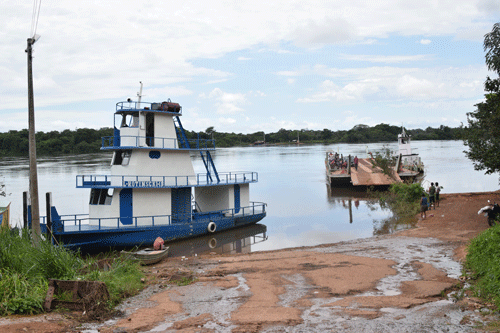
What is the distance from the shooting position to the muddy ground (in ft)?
27.6

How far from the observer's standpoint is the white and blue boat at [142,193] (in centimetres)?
1869

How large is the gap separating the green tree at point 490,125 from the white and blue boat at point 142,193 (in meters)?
12.9

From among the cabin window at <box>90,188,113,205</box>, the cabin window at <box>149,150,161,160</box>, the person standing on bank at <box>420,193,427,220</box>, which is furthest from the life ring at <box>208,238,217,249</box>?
the person standing on bank at <box>420,193,427,220</box>

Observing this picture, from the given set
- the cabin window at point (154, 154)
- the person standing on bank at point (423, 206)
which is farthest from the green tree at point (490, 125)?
the cabin window at point (154, 154)

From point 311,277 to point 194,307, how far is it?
4115mm

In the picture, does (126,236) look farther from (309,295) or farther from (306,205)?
(306,205)

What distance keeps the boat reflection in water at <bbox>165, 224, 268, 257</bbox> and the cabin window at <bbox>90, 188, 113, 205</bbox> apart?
342cm

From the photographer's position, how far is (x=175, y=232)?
67.2 ft

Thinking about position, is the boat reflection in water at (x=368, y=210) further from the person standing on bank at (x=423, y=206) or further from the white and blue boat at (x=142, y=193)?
the white and blue boat at (x=142, y=193)

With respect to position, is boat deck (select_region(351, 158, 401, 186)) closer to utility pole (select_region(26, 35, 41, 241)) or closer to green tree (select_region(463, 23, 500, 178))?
green tree (select_region(463, 23, 500, 178))

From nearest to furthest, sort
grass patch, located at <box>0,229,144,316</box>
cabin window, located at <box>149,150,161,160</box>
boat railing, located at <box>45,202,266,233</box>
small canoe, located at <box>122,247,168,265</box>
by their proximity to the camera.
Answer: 1. grass patch, located at <box>0,229,144,316</box>
2. small canoe, located at <box>122,247,168,265</box>
3. boat railing, located at <box>45,202,266,233</box>
4. cabin window, located at <box>149,150,161,160</box>

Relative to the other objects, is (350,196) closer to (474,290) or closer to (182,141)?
(182,141)

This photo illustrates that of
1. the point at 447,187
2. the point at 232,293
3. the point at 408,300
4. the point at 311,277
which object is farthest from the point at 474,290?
the point at 447,187

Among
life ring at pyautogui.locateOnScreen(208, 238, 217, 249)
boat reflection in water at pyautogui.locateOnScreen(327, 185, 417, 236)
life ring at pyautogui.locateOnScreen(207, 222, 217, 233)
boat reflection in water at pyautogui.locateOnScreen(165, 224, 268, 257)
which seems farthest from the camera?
boat reflection in water at pyautogui.locateOnScreen(327, 185, 417, 236)
